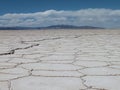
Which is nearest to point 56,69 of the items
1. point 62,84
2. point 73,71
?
point 73,71

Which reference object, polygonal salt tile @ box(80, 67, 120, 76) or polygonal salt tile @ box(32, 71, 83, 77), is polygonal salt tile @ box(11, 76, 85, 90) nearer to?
polygonal salt tile @ box(32, 71, 83, 77)

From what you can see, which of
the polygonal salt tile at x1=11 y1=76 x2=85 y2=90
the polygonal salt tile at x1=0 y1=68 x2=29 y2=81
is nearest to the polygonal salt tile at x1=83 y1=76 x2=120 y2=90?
the polygonal salt tile at x1=11 y1=76 x2=85 y2=90

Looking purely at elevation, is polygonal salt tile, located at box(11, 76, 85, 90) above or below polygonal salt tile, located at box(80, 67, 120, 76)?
above

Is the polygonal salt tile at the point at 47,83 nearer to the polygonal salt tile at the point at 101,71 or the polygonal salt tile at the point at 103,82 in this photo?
the polygonal salt tile at the point at 103,82

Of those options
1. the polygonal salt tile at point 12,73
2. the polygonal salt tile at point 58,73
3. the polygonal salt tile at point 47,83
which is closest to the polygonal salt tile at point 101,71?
the polygonal salt tile at point 58,73

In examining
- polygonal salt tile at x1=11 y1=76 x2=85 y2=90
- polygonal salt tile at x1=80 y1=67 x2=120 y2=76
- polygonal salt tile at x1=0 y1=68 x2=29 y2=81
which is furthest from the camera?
polygonal salt tile at x1=80 y1=67 x2=120 y2=76

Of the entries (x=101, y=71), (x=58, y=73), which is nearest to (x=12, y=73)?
(x=58, y=73)

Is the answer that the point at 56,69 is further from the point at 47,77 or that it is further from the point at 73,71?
the point at 47,77
